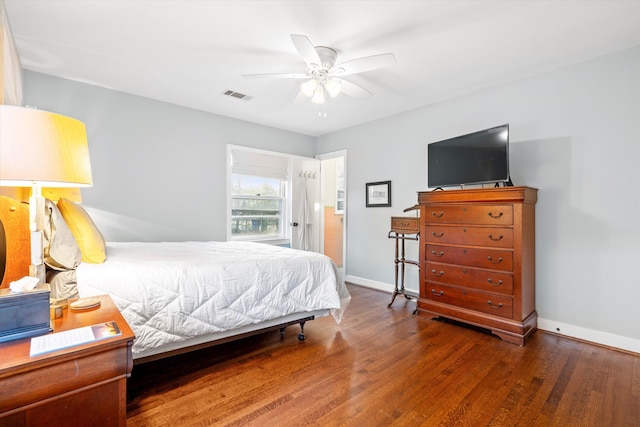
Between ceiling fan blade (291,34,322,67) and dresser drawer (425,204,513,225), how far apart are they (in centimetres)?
187

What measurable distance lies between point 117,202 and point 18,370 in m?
3.02

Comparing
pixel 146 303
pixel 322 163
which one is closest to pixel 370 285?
pixel 322 163

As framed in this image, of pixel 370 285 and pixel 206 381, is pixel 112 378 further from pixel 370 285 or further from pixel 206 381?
pixel 370 285

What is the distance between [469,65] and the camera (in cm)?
281

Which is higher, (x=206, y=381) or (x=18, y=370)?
(x=18, y=370)

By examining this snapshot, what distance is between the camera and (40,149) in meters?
1.13

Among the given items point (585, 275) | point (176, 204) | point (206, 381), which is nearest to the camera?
point (206, 381)

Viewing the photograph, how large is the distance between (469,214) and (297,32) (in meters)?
Answer: 2.22

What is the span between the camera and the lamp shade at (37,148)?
1077mm

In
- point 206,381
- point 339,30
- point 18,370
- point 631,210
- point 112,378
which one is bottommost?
point 206,381

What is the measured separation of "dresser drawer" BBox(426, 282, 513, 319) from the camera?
271 cm

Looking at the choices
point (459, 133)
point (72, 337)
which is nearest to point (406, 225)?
point (459, 133)

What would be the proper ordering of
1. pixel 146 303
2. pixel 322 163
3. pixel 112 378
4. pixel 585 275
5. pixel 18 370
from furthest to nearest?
pixel 322 163 < pixel 585 275 < pixel 146 303 < pixel 112 378 < pixel 18 370

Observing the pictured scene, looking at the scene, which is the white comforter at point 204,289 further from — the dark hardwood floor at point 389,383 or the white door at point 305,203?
the white door at point 305,203
